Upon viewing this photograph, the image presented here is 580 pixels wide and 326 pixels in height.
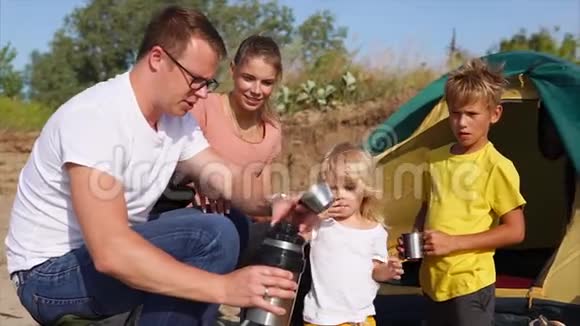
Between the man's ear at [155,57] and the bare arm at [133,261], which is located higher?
the man's ear at [155,57]

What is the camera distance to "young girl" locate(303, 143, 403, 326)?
3123mm

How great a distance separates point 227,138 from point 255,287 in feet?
5.56

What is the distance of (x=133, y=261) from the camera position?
235 cm

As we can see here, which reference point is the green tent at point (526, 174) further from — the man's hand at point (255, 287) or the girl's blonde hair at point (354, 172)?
the man's hand at point (255, 287)

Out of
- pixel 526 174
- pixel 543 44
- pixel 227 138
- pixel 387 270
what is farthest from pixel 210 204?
pixel 543 44

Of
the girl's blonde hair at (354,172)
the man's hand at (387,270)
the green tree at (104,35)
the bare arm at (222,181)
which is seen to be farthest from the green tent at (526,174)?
the green tree at (104,35)

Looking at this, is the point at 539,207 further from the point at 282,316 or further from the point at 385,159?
the point at 282,316

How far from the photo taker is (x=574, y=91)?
148 inches

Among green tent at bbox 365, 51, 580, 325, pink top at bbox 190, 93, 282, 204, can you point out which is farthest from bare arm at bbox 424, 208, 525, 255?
pink top at bbox 190, 93, 282, 204

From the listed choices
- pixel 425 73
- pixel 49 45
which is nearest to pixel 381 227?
pixel 425 73

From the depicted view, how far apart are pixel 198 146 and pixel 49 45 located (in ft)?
56.1

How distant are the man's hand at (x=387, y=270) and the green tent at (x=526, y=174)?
2.38 ft

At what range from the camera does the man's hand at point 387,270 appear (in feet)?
10.4

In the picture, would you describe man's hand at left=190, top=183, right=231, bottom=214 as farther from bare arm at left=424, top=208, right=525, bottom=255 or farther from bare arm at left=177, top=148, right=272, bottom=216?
bare arm at left=424, top=208, right=525, bottom=255
